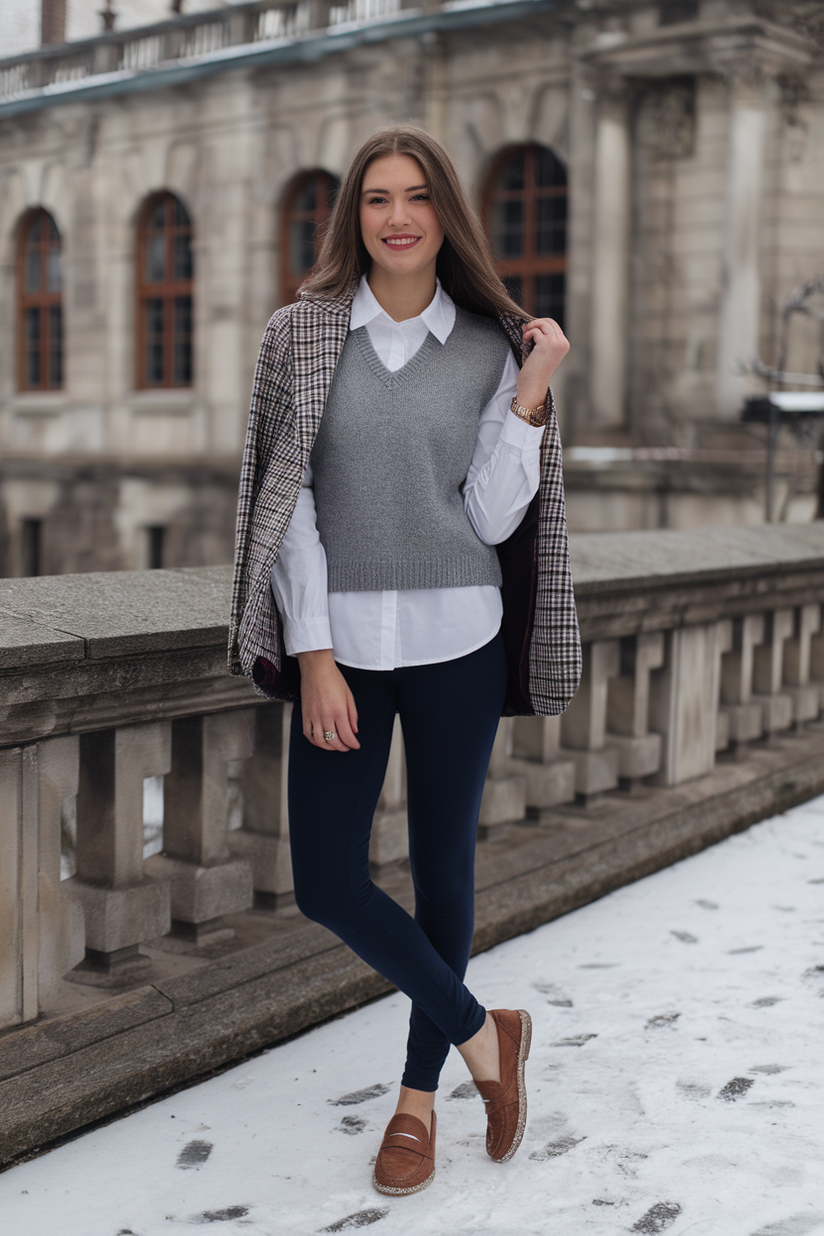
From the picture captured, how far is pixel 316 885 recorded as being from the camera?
2.30 metres

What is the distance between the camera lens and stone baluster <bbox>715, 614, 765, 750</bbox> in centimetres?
515

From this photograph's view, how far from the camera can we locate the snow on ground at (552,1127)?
2.28m

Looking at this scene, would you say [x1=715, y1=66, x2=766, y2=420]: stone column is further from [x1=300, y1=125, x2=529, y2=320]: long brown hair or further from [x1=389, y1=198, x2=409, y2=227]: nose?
[x1=389, y1=198, x2=409, y2=227]: nose

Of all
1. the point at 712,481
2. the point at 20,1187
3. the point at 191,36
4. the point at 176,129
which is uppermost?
the point at 191,36

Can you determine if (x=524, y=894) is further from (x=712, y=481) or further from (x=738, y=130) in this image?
(x=738, y=130)

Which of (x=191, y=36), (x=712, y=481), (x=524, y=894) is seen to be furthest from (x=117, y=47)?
(x=524, y=894)

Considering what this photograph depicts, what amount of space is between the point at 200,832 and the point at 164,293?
818 inches

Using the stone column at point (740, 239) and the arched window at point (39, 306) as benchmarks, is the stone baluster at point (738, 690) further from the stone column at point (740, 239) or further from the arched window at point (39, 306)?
the arched window at point (39, 306)

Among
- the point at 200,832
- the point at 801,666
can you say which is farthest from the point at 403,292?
the point at 801,666

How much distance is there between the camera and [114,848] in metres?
2.87

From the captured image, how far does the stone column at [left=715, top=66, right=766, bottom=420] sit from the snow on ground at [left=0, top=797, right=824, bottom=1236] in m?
13.2

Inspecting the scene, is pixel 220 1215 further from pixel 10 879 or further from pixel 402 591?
pixel 402 591

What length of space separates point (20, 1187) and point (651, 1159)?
1.10 metres

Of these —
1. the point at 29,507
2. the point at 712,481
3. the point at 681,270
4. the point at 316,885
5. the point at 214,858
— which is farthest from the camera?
the point at 29,507
